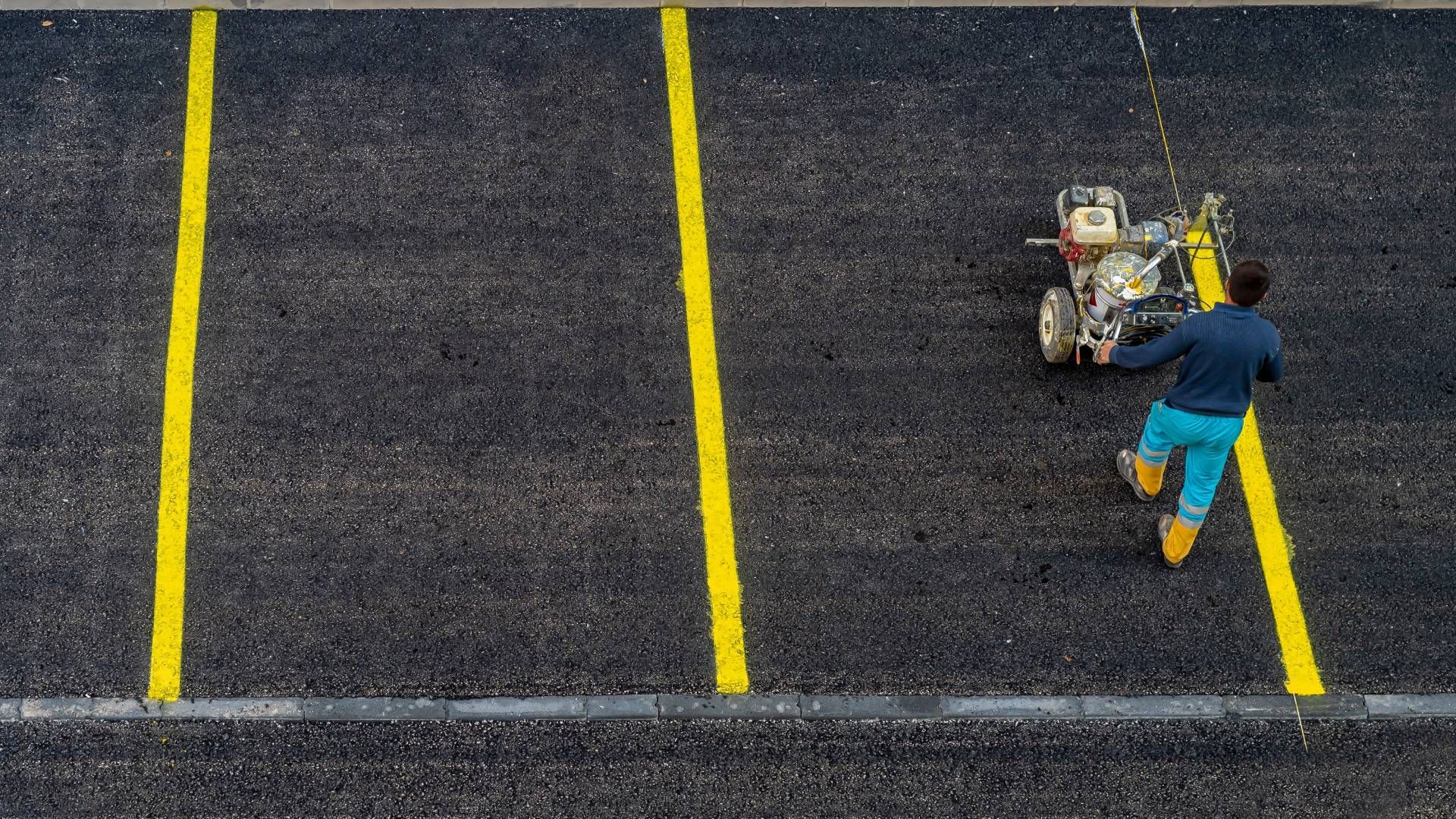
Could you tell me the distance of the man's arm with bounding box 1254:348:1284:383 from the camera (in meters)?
5.14

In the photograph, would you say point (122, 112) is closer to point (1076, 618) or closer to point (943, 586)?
point (943, 586)

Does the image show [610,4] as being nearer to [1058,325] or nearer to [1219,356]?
[1058,325]

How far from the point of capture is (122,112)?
674 centimetres

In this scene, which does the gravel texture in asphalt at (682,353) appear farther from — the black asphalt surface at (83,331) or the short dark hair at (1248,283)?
the short dark hair at (1248,283)

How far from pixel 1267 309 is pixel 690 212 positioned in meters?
3.26

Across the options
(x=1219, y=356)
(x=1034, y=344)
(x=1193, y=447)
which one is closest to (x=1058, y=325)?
(x=1034, y=344)

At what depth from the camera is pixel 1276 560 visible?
592 cm

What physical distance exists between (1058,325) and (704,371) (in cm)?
187

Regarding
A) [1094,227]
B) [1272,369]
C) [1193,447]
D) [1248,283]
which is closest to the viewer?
[1248,283]

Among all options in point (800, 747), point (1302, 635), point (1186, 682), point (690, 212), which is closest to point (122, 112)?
point (690, 212)

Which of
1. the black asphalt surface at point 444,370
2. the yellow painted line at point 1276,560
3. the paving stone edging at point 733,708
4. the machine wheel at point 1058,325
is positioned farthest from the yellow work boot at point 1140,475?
the black asphalt surface at point 444,370

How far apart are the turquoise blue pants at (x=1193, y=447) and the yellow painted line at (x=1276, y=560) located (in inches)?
19.6

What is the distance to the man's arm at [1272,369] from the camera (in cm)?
514

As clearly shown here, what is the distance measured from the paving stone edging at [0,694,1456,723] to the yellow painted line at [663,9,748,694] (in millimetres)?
279
